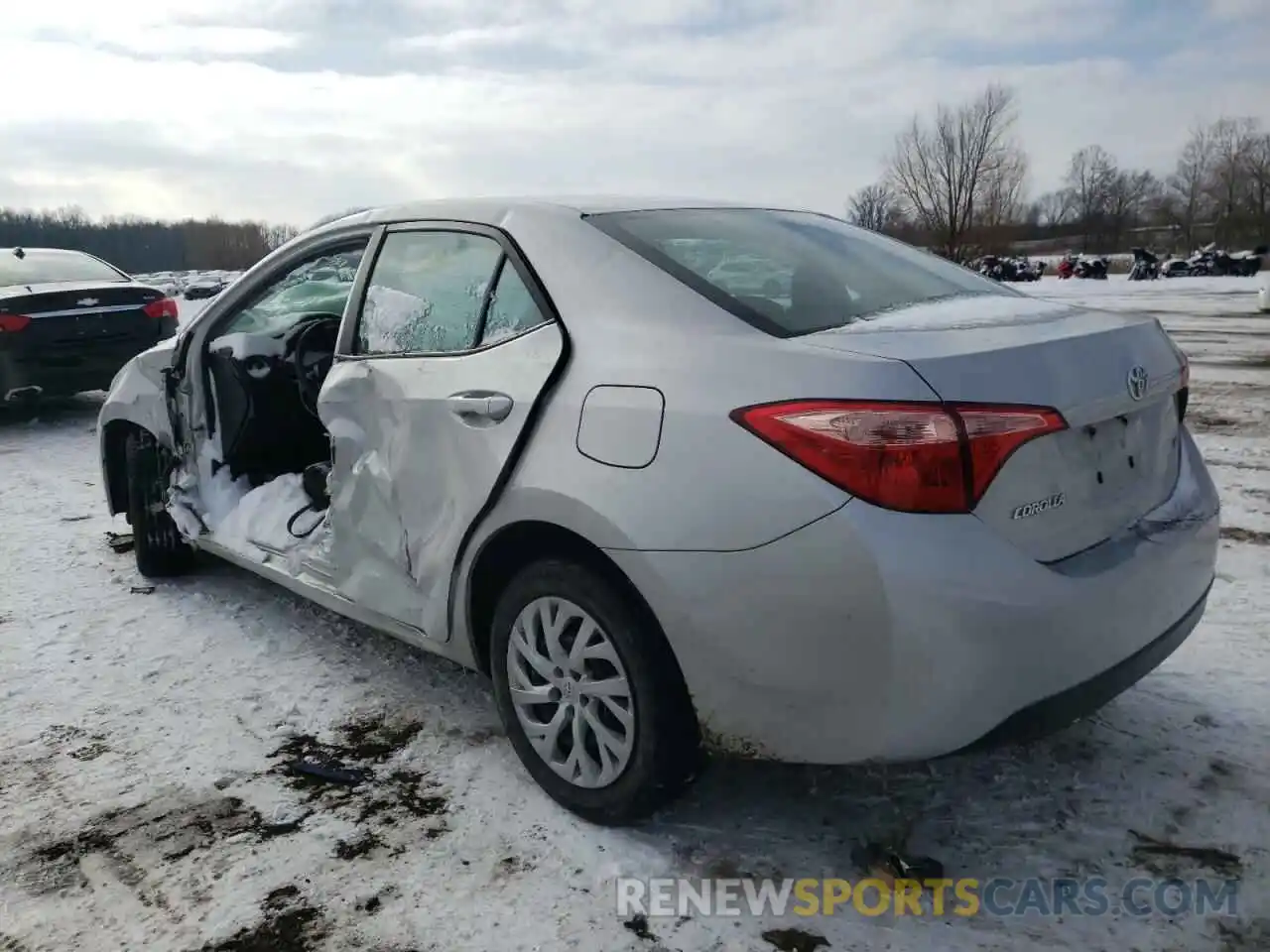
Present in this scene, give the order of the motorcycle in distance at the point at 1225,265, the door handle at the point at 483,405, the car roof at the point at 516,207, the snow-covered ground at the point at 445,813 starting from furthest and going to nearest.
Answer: the motorcycle in distance at the point at 1225,265, the car roof at the point at 516,207, the door handle at the point at 483,405, the snow-covered ground at the point at 445,813

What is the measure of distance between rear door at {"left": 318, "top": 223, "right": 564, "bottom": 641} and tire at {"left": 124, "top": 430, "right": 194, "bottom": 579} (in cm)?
167

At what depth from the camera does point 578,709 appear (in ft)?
7.95

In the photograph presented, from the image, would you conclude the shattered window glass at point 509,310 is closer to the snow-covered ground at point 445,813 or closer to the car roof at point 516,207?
the car roof at point 516,207

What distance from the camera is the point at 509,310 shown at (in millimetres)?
2625

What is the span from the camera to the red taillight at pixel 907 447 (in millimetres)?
1878

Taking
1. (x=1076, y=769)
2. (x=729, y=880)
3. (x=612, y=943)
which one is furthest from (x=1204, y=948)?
(x=612, y=943)

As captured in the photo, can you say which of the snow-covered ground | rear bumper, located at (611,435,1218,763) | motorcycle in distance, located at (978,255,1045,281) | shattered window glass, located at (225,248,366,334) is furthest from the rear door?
motorcycle in distance, located at (978,255,1045,281)

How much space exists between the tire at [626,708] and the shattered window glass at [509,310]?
2.06 ft

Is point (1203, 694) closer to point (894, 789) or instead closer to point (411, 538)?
point (894, 789)

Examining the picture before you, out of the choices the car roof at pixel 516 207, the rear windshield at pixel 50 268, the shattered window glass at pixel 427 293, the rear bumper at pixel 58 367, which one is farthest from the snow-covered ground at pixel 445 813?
the rear windshield at pixel 50 268

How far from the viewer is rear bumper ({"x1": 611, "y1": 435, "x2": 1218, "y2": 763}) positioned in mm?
1868

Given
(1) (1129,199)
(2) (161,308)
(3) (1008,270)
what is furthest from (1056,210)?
(2) (161,308)

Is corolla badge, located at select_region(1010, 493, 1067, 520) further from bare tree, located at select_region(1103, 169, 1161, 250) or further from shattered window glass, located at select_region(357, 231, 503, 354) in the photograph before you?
bare tree, located at select_region(1103, 169, 1161, 250)

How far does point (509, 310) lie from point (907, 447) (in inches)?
47.4
